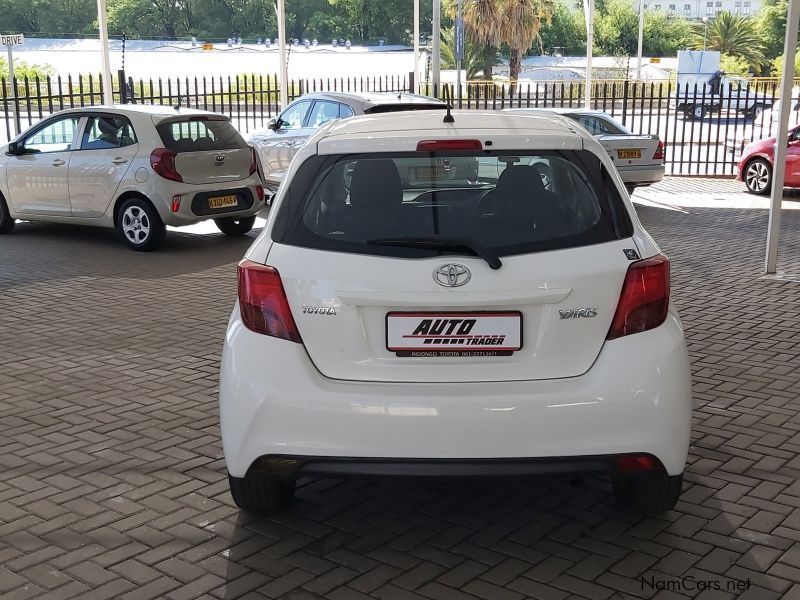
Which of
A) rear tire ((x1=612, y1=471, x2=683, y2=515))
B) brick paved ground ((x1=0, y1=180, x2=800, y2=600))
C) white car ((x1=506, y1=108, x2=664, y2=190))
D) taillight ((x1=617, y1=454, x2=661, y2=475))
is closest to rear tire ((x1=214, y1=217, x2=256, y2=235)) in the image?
white car ((x1=506, y1=108, x2=664, y2=190))

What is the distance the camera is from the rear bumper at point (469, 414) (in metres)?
3.43

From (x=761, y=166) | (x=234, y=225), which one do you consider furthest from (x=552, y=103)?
(x=234, y=225)

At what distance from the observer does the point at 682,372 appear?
3623 mm

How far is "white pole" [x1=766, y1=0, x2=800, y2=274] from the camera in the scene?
8695mm

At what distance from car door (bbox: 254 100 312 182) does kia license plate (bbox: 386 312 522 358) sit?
1077cm

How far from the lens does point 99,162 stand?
1158 cm

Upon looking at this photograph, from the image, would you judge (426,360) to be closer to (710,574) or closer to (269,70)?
(710,574)

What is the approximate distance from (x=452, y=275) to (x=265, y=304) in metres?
0.69

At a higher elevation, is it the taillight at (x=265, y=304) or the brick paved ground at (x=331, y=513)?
the taillight at (x=265, y=304)

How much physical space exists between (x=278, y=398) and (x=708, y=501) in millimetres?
1993

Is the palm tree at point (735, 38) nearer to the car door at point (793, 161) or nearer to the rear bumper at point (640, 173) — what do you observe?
the car door at point (793, 161)

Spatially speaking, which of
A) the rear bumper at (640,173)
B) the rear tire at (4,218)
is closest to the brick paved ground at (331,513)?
the rear tire at (4,218)

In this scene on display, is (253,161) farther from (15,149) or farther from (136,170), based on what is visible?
(15,149)

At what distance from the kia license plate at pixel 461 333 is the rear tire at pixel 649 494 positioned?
82 cm
